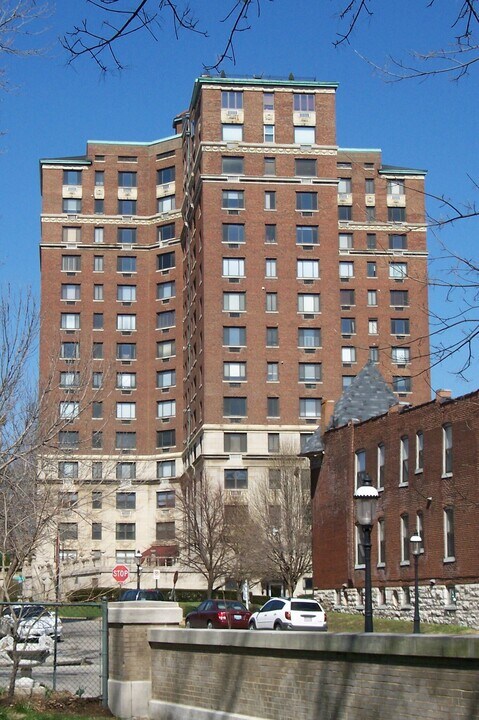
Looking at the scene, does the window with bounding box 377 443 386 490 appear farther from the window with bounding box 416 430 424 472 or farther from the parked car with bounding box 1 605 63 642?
the parked car with bounding box 1 605 63 642

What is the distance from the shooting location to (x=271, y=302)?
8769 centimetres

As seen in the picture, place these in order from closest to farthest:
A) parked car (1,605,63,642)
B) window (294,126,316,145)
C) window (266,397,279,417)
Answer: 1. parked car (1,605,63,642)
2. window (266,397,279,417)
3. window (294,126,316,145)

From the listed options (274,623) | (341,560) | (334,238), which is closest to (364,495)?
(274,623)

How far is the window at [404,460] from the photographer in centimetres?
4650

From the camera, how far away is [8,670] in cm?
2202

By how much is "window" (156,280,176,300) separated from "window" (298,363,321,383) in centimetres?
1647

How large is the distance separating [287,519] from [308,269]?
2556 cm

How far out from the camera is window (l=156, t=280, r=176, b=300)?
323 feet

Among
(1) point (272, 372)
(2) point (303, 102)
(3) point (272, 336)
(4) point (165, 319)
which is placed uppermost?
(2) point (303, 102)

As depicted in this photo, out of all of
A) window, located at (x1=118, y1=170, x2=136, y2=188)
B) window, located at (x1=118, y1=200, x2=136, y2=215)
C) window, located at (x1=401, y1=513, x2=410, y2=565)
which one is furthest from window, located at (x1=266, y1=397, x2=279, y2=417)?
window, located at (x1=401, y1=513, x2=410, y2=565)

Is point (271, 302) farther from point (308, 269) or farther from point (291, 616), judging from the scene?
point (291, 616)

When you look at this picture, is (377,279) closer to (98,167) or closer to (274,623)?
(98,167)

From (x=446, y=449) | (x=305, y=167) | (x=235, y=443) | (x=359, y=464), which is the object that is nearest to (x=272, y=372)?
(x=235, y=443)

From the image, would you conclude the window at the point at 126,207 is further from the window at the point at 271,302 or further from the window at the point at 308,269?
the window at the point at 308,269
